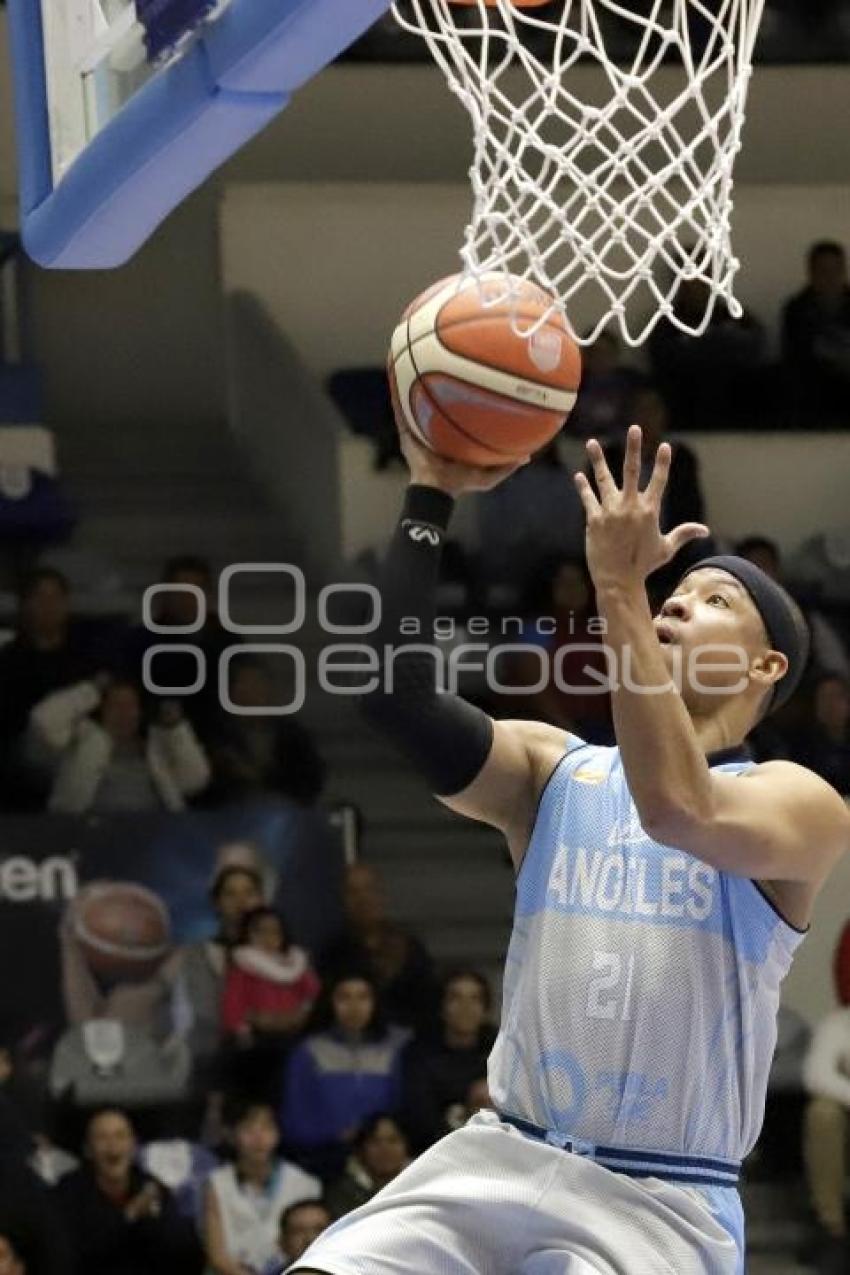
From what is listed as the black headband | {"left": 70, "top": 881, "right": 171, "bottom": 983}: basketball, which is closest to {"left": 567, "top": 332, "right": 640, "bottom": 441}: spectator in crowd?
{"left": 70, "top": 881, "right": 171, "bottom": 983}: basketball

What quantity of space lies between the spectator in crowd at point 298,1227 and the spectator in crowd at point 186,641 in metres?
2.06

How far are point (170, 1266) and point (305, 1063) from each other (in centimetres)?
80

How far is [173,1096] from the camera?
8.55m

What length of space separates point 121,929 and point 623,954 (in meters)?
4.97

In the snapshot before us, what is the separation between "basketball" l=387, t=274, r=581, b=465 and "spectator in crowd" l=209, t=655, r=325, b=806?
17.4 ft

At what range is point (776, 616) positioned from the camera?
4.32 m

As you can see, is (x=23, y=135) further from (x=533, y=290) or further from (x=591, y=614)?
(x=591, y=614)

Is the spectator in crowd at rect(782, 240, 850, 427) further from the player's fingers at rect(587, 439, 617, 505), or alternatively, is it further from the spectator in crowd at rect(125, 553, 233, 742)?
the player's fingers at rect(587, 439, 617, 505)

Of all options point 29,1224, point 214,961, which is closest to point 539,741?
point 29,1224

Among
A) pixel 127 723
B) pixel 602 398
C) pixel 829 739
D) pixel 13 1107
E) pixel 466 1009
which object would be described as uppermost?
pixel 602 398

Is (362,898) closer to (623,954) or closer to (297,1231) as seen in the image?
(297,1231)

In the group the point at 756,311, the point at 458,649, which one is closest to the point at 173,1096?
the point at 458,649

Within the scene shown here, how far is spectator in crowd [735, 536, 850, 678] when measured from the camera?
392 inches

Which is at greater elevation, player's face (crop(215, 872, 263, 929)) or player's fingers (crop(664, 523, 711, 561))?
player's fingers (crop(664, 523, 711, 561))
